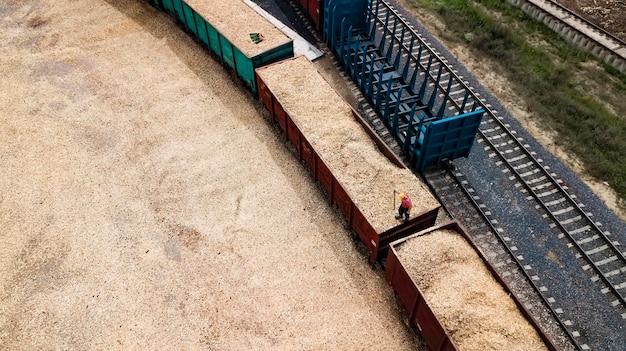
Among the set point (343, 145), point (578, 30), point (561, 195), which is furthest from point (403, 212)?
point (578, 30)

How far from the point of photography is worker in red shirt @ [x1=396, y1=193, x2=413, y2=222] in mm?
11313

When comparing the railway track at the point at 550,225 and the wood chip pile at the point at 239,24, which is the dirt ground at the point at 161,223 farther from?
the railway track at the point at 550,225

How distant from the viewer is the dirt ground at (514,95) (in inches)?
577

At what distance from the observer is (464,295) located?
1029 cm

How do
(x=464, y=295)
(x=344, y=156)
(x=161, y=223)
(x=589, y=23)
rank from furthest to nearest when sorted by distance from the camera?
(x=589, y=23), (x=161, y=223), (x=344, y=156), (x=464, y=295)

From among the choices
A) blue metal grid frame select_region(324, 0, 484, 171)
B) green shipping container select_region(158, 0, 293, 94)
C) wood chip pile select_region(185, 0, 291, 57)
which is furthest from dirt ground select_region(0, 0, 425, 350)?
blue metal grid frame select_region(324, 0, 484, 171)

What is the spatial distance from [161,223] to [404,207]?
7859 mm

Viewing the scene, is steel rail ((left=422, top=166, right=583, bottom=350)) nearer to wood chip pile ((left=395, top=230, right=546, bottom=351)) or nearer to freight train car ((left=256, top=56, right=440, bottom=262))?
freight train car ((left=256, top=56, right=440, bottom=262))

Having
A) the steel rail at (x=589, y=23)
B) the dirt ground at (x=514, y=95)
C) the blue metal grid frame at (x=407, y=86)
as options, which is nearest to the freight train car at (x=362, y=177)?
the blue metal grid frame at (x=407, y=86)

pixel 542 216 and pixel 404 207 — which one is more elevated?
pixel 404 207

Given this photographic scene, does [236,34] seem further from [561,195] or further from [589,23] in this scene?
[589,23]

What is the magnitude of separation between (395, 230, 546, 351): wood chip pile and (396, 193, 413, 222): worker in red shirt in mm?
689

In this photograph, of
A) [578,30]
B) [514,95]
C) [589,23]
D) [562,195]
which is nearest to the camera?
[562,195]

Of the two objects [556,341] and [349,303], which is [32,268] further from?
[556,341]
